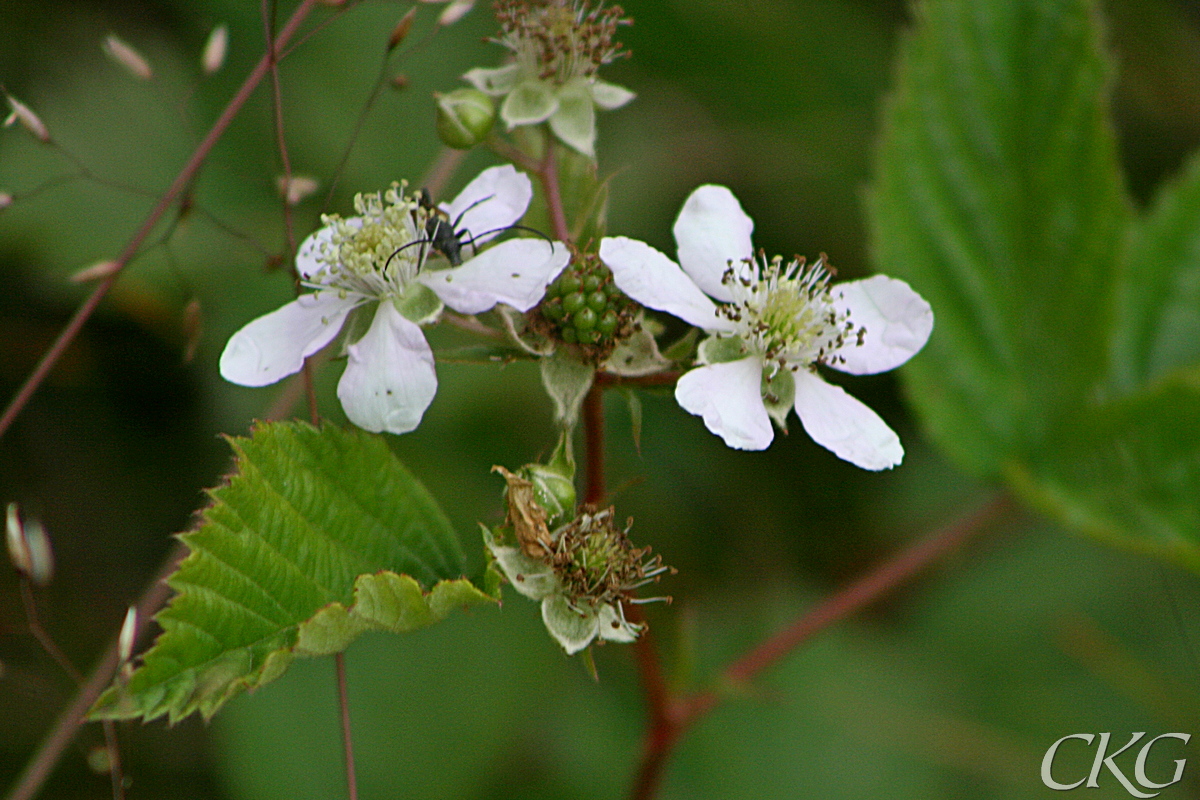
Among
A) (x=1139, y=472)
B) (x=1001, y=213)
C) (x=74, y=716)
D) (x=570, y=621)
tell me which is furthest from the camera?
(x=1001, y=213)

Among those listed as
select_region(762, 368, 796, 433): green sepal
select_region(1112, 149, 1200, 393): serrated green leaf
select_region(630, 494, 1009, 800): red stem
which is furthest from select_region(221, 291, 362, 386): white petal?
select_region(1112, 149, 1200, 393): serrated green leaf

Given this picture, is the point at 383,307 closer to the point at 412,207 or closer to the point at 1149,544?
the point at 412,207

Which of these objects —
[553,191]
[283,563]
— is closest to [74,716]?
[283,563]

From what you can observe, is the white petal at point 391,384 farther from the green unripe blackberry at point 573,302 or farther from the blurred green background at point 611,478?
the blurred green background at point 611,478

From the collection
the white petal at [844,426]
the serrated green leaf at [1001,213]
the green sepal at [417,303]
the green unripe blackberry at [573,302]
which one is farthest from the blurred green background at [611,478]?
the green unripe blackberry at [573,302]

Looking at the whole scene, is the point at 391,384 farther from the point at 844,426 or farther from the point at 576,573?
the point at 844,426

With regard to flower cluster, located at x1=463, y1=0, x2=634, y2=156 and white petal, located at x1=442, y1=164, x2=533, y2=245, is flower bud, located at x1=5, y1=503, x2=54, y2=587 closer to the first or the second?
white petal, located at x1=442, y1=164, x2=533, y2=245
